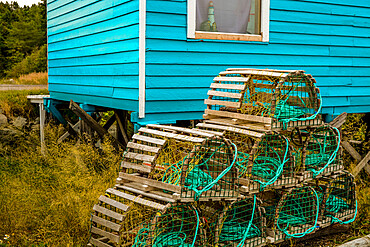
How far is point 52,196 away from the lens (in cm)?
662

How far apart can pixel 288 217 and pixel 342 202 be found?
106 cm

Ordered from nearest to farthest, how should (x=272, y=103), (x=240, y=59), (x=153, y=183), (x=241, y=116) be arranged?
(x=153, y=183), (x=272, y=103), (x=241, y=116), (x=240, y=59)

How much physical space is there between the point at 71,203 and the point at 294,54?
15.6 feet

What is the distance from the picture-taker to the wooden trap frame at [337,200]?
6094 mm

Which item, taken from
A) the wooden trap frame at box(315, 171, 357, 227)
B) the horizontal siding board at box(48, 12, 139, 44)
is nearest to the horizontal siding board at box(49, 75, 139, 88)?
the horizontal siding board at box(48, 12, 139, 44)

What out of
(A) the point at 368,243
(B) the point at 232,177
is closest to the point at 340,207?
(A) the point at 368,243

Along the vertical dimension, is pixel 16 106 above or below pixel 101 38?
below

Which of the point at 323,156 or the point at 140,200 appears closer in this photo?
the point at 140,200

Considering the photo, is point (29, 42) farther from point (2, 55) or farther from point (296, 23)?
point (296, 23)

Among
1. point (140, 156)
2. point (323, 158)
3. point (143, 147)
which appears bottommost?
point (323, 158)

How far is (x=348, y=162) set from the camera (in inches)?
392

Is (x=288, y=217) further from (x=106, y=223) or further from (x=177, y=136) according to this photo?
(x=106, y=223)

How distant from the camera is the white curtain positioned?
708 centimetres

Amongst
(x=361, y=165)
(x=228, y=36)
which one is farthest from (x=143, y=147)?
(x=361, y=165)
